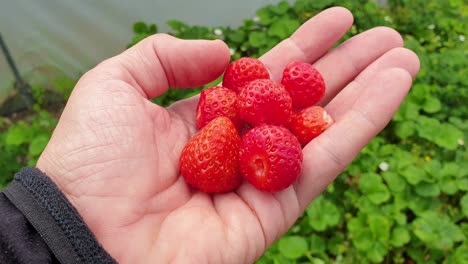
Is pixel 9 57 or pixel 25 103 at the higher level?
pixel 9 57

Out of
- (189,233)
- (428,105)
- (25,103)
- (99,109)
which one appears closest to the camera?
(189,233)

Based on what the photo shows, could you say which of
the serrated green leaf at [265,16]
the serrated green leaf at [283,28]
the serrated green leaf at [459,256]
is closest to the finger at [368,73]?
the serrated green leaf at [459,256]

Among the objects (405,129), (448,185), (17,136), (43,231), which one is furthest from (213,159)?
(17,136)

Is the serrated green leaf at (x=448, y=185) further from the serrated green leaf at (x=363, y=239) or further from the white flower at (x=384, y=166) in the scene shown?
the serrated green leaf at (x=363, y=239)

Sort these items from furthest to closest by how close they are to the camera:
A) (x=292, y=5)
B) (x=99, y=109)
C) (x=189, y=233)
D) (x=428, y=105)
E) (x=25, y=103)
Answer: (x=292, y=5) < (x=25, y=103) < (x=428, y=105) < (x=99, y=109) < (x=189, y=233)

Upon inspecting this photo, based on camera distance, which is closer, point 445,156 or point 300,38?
point 300,38

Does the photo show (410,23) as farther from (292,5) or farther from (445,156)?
(445,156)

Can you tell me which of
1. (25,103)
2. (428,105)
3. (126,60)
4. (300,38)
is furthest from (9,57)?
(428,105)

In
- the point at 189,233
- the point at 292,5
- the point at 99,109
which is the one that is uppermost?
the point at 99,109
